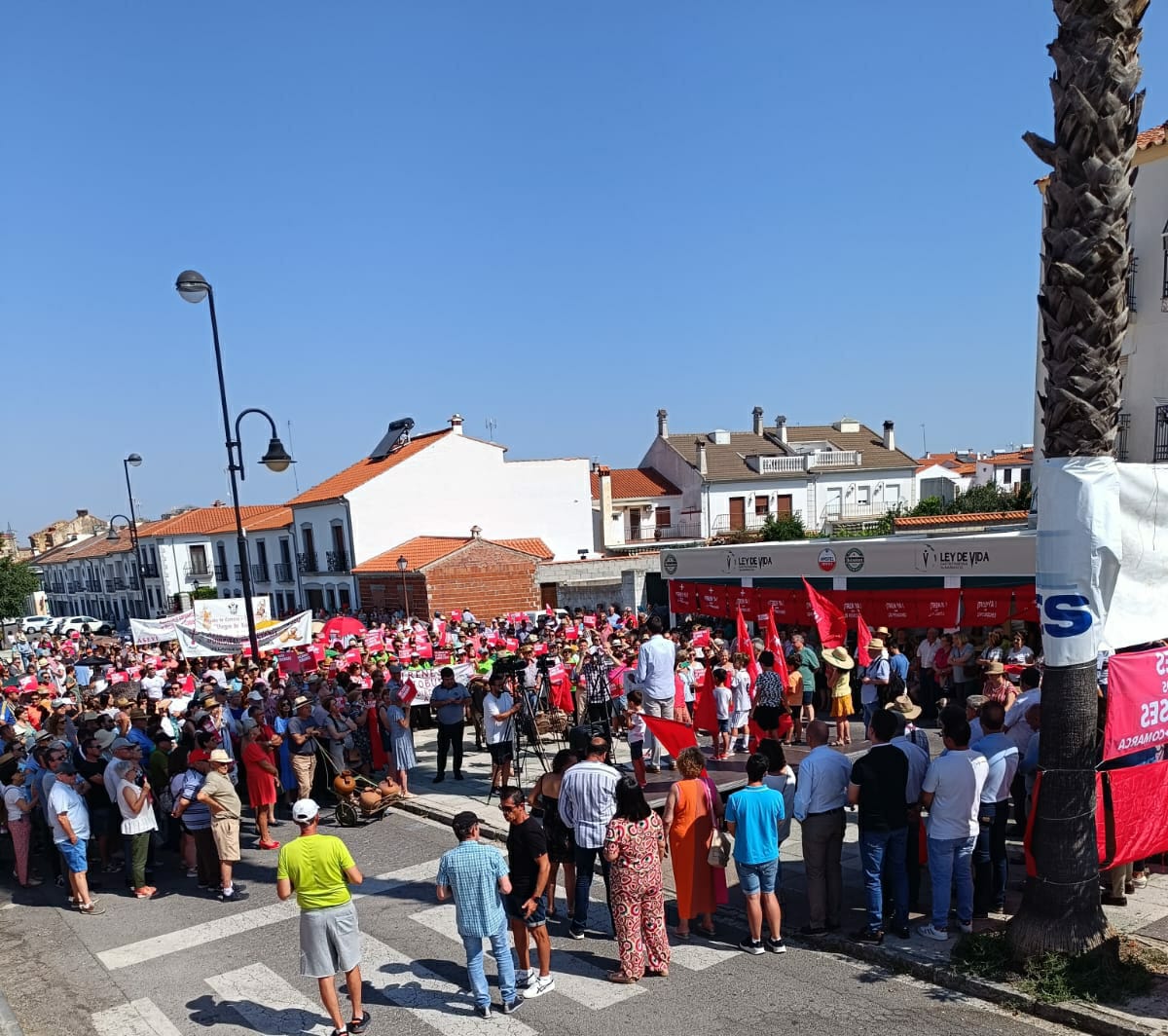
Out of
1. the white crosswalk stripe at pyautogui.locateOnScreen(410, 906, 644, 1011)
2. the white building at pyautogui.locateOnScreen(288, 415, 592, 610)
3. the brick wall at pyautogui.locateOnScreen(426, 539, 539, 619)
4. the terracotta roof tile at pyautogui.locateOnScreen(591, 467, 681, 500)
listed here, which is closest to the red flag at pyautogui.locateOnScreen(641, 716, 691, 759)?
the white crosswalk stripe at pyautogui.locateOnScreen(410, 906, 644, 1011)

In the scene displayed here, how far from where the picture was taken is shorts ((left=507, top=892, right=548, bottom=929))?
6.12 meters

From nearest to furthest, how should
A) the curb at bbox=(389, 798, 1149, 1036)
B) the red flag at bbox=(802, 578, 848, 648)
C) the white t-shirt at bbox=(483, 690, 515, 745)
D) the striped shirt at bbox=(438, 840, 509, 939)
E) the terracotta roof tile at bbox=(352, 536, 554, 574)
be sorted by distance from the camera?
1. the curb at bbox=(389, 798, 1149, 1036)
2. the striped shirt at bbox=(438, 840, 509, 939)
3. the white t-shirt at bbox=(483, 690, 515, 745)
4. the red flag at bbox=(802, 578, 848, 648)
5. the terracotta roof tile at bbox=(352, 536, 554, 574)

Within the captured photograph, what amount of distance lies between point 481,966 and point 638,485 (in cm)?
4606

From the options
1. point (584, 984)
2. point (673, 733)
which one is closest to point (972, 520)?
point (673, 733)

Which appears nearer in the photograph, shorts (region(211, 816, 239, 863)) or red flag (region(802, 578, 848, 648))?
shorts (region(211, 816, 239, 863))

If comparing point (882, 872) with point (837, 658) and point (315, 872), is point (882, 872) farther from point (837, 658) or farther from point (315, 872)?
point (837, 658)

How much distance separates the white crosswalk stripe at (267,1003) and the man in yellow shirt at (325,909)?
18.0 inches

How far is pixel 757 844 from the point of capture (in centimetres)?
643

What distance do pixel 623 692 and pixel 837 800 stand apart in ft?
23.5

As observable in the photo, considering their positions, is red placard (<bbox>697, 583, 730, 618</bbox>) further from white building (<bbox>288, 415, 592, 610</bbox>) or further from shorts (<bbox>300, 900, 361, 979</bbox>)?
white building (<bbox>288, 415, 592, 610</bbox>)

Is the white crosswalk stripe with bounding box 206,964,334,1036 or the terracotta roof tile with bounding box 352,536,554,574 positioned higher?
the terracotta roof tile with bounding box 352,536,554,574

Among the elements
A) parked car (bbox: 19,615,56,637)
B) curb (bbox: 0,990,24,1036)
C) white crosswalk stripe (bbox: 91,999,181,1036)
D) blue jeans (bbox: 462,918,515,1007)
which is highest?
blue jeans (bbox: 462,918,515,1007)

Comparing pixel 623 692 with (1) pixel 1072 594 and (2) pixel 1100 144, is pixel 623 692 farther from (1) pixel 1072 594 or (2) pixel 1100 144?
(2) pixel 1100 144

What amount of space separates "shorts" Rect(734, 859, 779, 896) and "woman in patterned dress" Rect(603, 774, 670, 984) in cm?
64
